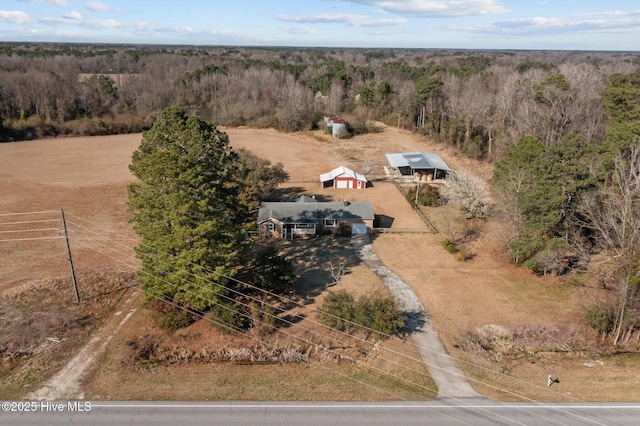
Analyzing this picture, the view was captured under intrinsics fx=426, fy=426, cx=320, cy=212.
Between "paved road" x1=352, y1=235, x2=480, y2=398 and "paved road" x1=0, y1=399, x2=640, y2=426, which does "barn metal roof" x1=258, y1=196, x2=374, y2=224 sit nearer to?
"paved road" x1=352, y1=235, x2=480, y2=398

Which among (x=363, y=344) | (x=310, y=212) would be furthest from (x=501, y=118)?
(x=363, y=344)

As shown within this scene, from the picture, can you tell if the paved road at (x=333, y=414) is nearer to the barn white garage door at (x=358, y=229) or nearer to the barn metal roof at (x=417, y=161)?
the barn white garage door at (x=358, y=229)

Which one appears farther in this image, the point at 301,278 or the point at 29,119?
the point at 29,119

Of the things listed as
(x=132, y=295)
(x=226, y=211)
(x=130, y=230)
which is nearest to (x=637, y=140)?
(x=226, y=211)

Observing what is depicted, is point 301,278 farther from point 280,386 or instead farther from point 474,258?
point 474,258

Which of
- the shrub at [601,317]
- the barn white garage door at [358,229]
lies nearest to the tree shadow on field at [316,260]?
the barn white garage door at [358,229]

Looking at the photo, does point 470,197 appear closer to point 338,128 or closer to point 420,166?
point 420,166

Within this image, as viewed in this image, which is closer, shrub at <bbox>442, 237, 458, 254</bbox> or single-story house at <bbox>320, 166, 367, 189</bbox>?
shrub at <bbox>442, 237, 458, 254</bbox>

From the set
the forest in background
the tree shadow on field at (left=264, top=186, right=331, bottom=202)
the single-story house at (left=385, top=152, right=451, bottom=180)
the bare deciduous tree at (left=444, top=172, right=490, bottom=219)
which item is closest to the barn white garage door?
the tree shadow on field at (left=264, top=186, right=331, bottom=202)
